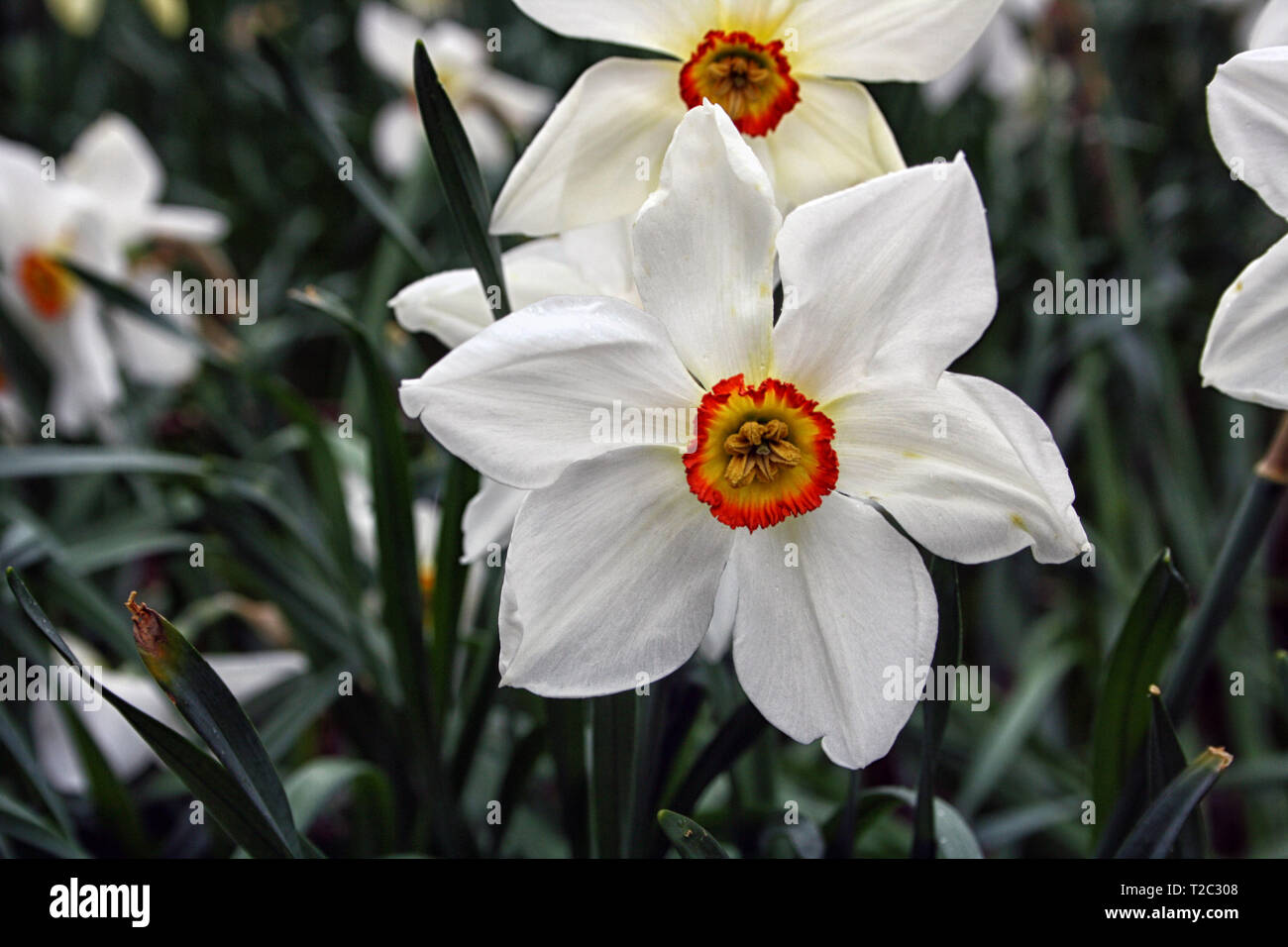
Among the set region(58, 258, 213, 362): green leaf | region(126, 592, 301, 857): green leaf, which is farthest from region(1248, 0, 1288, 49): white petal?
region(58, 258, 213, 362): green leaf

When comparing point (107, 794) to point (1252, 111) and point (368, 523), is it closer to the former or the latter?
point (368, 523)

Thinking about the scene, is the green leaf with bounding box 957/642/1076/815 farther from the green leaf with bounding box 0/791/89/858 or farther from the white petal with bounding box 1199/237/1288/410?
the green leaf with bounding box 0/791/89/858

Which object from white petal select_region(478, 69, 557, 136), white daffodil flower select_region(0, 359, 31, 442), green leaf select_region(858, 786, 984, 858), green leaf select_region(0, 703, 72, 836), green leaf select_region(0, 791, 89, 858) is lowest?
green leaf select_region(858, 786, 984, 858)

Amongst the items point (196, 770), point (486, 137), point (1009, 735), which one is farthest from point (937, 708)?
point (486, 137)

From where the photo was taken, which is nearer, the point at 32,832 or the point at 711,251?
the point at 711,251

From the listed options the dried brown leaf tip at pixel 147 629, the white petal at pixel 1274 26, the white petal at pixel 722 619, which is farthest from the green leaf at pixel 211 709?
the white petal at pixel 1274 26
